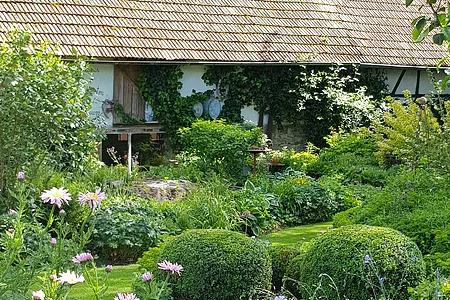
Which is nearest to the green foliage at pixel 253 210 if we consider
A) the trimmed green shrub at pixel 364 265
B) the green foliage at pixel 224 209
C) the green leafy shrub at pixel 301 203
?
the green foliage at pixel 224 209

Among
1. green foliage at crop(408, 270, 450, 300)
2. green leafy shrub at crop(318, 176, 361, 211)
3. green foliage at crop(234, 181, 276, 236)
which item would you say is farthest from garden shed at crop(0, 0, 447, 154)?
green foliage at crop(408, 270, 450, 300)

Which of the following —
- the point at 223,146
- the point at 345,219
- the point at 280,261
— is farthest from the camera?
the point at 223,146

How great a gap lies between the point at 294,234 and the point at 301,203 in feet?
4.17

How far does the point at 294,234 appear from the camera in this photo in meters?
10.1

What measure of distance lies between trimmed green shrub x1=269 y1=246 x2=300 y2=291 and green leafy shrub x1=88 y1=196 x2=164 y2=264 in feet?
7.81

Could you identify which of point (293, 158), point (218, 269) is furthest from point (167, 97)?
point (218, 269)

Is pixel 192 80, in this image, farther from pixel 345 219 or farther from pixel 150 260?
pixel 150 260

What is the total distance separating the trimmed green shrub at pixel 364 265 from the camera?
5.48 m

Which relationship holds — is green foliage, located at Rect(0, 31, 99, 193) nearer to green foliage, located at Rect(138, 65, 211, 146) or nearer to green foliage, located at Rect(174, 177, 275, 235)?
green foliage, located at Rect(174, 177, 275, 235)

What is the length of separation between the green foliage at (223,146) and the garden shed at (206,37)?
1.46m

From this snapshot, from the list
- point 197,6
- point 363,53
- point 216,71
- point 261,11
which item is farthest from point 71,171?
point 363,53

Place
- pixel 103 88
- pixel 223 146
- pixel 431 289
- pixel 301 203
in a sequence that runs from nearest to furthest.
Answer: pixel 431 289, pixel 301 203, pixel 223 146, pixel 103 88

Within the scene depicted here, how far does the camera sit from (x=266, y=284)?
586cm

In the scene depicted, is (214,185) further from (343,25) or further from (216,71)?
(343,25)
